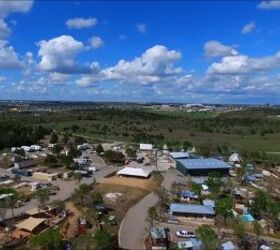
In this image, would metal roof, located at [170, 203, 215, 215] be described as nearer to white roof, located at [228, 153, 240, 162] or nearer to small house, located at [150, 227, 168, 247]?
small house, located at [150, 227, 168, 247]

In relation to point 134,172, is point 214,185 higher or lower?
higher

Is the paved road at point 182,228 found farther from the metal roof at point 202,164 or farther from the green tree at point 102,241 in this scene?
the metal roof at point 202,164

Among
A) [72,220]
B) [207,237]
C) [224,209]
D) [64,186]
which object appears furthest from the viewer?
[64,186]

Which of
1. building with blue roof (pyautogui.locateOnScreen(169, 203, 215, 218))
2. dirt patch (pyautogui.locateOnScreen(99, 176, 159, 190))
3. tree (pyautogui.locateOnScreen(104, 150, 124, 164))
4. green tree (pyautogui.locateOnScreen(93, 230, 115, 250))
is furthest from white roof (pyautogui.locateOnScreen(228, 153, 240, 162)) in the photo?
green tree (pyautogui.locateOnScreen(93, 230, 115, 250))

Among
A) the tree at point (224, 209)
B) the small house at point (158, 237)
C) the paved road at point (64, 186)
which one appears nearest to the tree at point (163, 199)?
the tree at point (224, 209)

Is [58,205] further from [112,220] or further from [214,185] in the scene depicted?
[214,185]

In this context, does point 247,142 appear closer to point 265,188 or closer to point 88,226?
point 265,188

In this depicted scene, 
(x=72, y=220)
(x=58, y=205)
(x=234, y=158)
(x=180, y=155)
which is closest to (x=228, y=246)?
(x=72, y=220)
